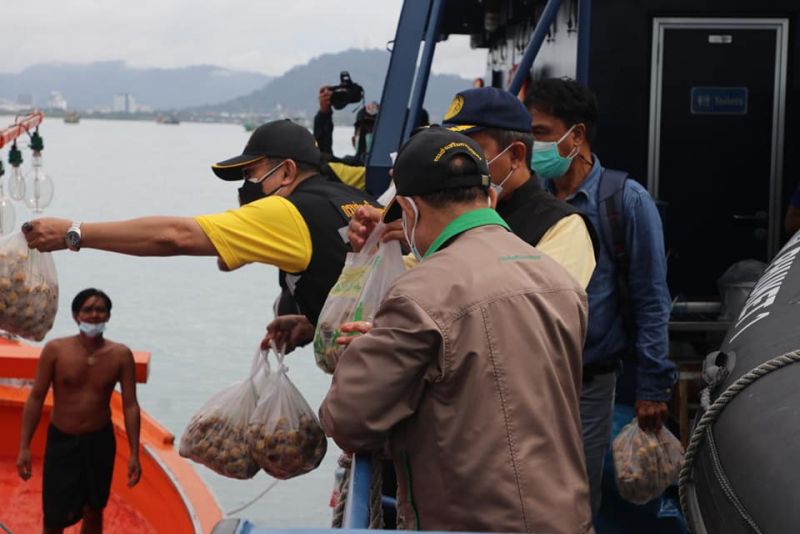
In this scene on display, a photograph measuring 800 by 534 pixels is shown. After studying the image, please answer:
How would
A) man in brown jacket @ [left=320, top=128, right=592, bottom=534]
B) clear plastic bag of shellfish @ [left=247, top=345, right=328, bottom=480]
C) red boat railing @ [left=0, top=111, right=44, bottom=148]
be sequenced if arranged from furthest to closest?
red boat railing @ [left=0, top=111, right=44, bottom=148], clear plastic bag of shellfish @ [left=247, top=345, right=328, bottom=480], man in brown jacket @ [left=320, top=128, right=592, bottom=534]

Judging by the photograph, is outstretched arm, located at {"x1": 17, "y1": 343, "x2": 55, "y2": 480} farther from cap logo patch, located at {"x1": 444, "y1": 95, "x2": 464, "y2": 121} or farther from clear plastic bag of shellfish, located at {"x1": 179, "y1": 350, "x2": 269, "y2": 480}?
cap logo patch, located at {"x1": 444, "y1": 95, "x2": 464, "y2": 121}

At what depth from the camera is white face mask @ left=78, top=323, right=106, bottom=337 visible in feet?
20.9

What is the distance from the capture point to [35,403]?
6422 mm

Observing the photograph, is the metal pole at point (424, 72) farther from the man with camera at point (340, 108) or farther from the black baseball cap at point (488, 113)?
the black baseball cap at point (488, 113)

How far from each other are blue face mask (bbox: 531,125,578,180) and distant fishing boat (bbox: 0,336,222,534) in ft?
11.4

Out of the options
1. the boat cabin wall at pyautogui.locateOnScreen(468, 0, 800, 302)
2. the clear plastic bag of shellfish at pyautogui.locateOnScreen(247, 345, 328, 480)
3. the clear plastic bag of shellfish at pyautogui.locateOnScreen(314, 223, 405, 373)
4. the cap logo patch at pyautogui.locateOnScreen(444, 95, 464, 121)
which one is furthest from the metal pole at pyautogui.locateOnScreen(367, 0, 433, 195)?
the clear plastic bag of shellfish at pyautogui.locateOnScreen(314, 223, 405, 373)

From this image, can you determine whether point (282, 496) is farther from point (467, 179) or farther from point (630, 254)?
point (467, 179)

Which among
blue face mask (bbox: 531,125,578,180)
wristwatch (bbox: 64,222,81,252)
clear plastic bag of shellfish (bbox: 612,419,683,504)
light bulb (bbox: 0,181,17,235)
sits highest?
blue face mask (bbox: 531,125,578,180)

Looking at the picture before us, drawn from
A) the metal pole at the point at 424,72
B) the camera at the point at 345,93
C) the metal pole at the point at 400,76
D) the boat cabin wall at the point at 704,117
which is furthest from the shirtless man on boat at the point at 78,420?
the camera at the point at 345,93

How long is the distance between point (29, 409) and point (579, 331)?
14.9 ft

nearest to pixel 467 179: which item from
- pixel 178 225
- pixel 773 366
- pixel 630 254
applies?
pixel 773 366

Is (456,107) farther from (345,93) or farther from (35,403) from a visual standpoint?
(345,93)

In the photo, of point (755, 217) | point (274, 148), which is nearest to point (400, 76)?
point (755, 217)

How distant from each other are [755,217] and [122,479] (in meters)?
4.43
